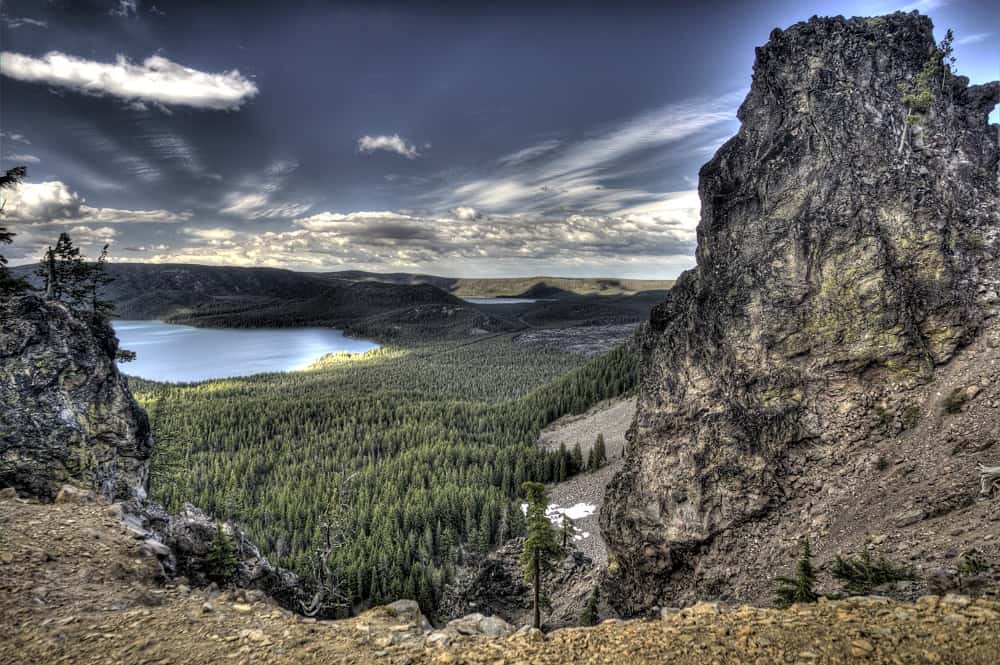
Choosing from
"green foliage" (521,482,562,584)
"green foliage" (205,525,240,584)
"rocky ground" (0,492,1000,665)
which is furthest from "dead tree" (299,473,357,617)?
"green foliage" (521,482,562,584)

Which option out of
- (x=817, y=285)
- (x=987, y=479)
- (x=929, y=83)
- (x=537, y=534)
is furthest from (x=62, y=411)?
(x=929, y=83)

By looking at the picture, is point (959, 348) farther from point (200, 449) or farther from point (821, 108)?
point (200, 449)

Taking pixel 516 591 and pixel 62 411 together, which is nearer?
pixel 62 411

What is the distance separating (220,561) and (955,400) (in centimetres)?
3261

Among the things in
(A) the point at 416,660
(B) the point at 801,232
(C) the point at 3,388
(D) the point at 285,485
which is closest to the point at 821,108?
(B) the point at 801,232

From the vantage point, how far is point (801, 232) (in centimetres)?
2798

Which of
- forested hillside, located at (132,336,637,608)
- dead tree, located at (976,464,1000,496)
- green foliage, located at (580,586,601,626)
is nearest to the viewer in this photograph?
dead tree, located at (976,464,1000,496)

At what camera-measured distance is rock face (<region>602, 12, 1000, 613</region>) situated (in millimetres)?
24922

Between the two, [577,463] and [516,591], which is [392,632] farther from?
[577,463]

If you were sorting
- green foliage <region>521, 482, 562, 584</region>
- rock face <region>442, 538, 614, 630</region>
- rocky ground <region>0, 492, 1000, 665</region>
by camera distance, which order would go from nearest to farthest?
rocky ground <region>0, 492, 1000, 665</region>, green foliage <region>521, 482, 562, 584</region>, rock face <region>442, 538, 614, 630</region>

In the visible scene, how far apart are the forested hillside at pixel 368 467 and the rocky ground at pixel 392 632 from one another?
19.1 metres

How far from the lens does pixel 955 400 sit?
21.8m

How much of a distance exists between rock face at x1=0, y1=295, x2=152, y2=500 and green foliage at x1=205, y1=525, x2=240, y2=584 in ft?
21.0

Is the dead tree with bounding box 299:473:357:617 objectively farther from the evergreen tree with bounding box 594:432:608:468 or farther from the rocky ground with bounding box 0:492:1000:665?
the evergreen tree with bounding box 594:432:608:468
